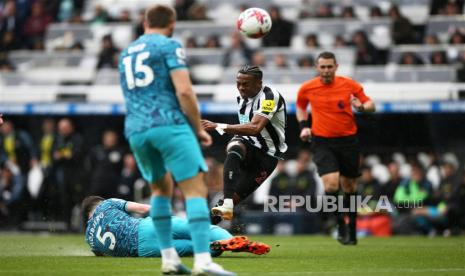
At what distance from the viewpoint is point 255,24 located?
40.9ft

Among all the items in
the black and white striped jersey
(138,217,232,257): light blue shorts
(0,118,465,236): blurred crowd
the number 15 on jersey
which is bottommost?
(0,118,465,236): blurred crowd

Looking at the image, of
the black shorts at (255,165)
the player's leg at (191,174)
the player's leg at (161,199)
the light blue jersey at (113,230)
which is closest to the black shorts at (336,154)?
the black shorts at (255,165)

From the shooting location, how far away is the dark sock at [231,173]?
1145 centimetres

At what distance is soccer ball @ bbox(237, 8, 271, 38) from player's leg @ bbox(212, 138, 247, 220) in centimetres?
146

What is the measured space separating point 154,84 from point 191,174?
0.76 metres

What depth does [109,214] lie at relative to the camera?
10.5m

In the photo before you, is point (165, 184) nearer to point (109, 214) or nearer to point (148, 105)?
point (148, 105)

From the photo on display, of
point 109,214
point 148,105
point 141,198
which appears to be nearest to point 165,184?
point 148,105

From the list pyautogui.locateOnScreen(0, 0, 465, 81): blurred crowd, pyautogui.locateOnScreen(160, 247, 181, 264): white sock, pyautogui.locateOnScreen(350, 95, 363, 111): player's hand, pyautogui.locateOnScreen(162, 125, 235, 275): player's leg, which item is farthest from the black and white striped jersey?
pyautogui.locateOnScreen(0, 0, 465, 81): blurred crowd

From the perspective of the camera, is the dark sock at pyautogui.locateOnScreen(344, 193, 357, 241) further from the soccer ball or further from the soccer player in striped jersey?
the soccer ball

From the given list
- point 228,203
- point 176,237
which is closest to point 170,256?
point 176,237

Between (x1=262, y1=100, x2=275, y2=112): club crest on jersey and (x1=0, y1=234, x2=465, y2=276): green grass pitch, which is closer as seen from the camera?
(x1=0, y1=234, x2=465, y2=276): green grass pitch

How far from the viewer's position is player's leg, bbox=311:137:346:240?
13.8m

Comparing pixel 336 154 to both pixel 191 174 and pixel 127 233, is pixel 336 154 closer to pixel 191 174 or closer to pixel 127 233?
pixel 127 233
